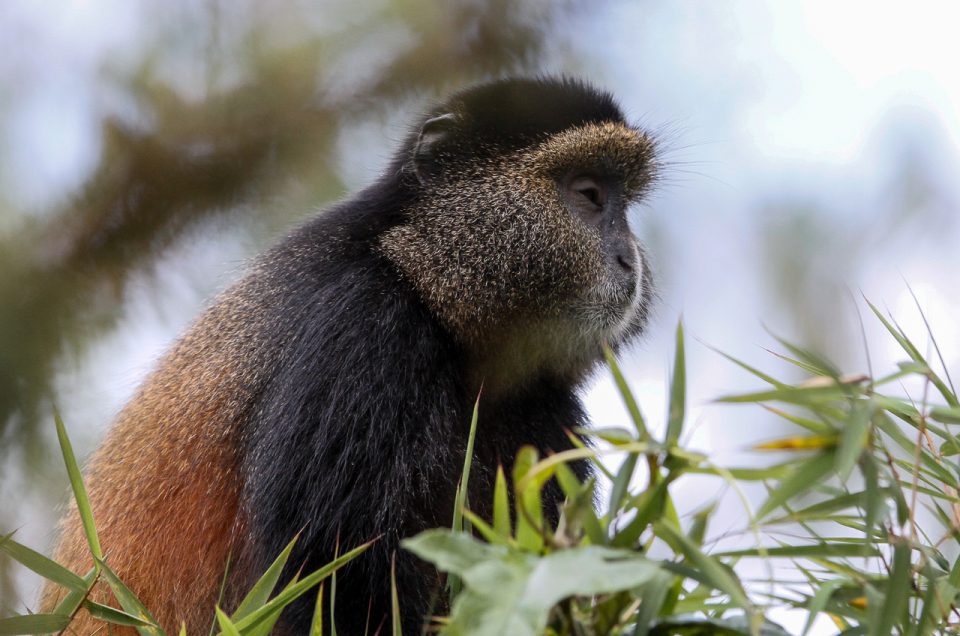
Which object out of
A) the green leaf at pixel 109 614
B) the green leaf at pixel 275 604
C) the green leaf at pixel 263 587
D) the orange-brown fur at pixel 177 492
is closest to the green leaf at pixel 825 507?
the green leaf at pixel 275 604

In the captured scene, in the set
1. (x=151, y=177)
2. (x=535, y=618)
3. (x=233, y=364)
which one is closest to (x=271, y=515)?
(x=233, y=364)

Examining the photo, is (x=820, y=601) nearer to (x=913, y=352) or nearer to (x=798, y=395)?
(x=798, y=395)

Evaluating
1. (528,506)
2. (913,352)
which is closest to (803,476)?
(528,506)

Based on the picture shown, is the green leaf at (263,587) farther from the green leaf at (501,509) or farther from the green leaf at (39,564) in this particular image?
the green leaf at (501,509)

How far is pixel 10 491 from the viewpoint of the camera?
3.86 metres

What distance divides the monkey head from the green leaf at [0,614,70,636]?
2.44m

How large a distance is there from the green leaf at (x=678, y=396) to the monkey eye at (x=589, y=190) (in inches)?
119

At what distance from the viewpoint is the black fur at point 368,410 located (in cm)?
420

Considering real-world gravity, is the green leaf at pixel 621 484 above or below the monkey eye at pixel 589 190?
below

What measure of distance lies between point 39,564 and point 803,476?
6.78ft

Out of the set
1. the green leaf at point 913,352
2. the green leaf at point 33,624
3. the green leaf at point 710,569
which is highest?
the green leaf at point 913,352

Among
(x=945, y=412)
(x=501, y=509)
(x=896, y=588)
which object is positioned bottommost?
(x=896, y=588)

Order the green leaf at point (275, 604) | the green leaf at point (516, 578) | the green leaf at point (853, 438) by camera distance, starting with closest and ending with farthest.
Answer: the green leaf at point (516, 578), the green leaf at point (853, 438), the green leaf at point (275, 604)

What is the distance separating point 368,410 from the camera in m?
4.36
